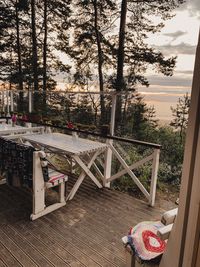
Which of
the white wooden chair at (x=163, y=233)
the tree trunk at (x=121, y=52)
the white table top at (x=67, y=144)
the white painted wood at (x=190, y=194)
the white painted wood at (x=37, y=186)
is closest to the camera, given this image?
the white painted wood at (x=190, y=194)

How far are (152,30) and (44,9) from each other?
4554 mm

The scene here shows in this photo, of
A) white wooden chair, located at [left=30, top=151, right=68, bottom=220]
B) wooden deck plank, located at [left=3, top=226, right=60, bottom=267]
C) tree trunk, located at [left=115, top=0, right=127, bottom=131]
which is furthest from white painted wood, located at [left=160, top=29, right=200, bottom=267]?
tree trunk, located at [left=115, top=0, right=127, bottom=131]

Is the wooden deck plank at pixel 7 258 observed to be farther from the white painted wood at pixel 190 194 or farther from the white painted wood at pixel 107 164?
the white painted wood at pixel 107 164

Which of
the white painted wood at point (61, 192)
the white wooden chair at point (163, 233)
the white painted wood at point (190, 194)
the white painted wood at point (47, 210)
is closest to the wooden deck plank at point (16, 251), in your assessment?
the white painted wood at point (47, 210)

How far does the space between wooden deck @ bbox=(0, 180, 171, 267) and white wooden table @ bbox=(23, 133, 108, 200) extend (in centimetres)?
34

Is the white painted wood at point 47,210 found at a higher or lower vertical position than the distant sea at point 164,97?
lower

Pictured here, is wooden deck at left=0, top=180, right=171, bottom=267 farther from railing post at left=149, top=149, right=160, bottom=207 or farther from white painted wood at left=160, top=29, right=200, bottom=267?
white painted wood at left=160, top=29, right=200, bottom=267

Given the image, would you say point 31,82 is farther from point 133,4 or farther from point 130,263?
point 130,263

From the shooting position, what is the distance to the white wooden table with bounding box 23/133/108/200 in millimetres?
2810

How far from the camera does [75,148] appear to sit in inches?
115

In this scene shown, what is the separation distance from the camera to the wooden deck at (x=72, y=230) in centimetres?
189

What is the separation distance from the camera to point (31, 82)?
8.75m

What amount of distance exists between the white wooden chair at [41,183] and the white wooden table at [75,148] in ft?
0.95

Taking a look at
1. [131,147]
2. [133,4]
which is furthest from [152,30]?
[131,147]
